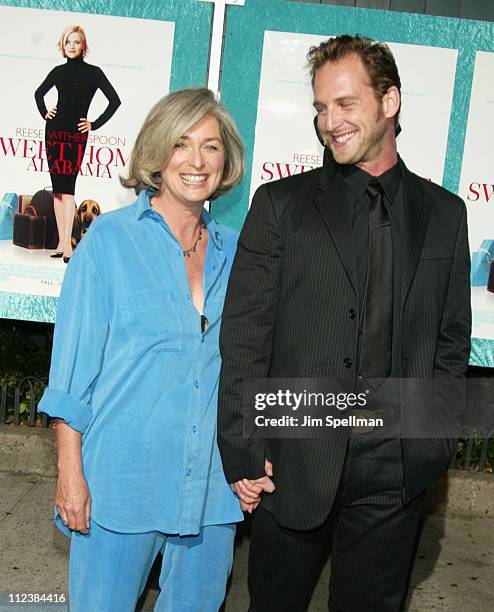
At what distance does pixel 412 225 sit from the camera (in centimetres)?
258

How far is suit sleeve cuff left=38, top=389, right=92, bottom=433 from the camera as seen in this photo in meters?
2.47

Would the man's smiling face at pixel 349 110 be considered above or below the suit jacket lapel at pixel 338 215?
above

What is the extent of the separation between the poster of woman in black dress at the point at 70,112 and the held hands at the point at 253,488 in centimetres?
183

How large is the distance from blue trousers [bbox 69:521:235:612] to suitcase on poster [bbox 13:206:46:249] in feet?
5.79

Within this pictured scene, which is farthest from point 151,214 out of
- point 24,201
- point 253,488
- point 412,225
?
point 24,201

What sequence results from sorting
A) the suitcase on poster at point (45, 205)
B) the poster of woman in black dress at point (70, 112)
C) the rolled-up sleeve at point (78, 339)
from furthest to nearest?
the suitcase on poster at point (45, 205)
the poster of woman in black dress at point (70, 112)
the rolled-up sleeve at point (78, 339)

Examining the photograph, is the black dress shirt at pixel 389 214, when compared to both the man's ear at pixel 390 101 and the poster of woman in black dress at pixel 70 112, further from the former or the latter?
the poster of woman in black dress at pixel 70 112

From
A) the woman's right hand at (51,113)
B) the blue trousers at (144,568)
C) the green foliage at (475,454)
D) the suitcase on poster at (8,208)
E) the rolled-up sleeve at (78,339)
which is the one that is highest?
the woman's right hand at (51,113)

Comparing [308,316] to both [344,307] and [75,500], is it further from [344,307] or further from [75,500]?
[75,500]

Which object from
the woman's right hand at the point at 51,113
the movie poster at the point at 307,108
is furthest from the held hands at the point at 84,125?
the movie poster at the point at 307,108

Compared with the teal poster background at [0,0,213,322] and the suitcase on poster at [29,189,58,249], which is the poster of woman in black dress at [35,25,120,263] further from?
the teal poster background at [0,0,213,322]

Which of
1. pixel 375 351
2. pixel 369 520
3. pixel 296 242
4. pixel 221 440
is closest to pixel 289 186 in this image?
pixel 296 242

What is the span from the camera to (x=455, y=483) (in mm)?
4832

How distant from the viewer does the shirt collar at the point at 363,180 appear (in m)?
2.58
